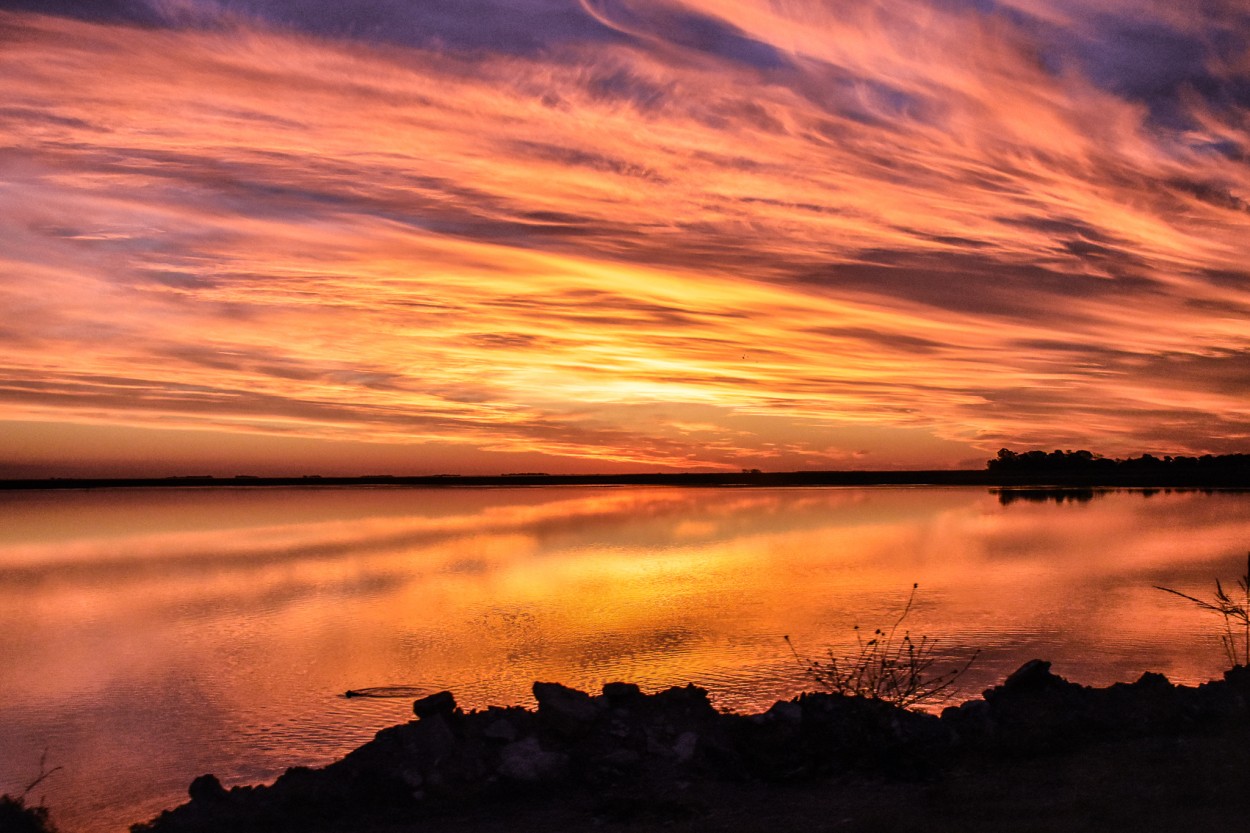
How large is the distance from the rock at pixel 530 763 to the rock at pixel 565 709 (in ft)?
1.34

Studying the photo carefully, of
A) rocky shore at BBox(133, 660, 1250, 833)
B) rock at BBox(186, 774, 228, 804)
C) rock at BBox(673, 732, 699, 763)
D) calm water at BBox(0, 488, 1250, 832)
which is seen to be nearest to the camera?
rocky shore at BBox(133, 660, 1250, 833)

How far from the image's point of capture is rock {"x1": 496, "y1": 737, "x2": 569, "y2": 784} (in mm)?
9422

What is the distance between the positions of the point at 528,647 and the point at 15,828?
924cm

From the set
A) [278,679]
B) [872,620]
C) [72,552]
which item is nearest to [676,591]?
[872,620]

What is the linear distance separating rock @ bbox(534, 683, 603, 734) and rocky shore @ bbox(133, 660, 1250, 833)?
2cm

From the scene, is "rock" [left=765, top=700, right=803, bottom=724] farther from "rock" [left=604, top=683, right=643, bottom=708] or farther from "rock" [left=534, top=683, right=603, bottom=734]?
"rock" [left=534, top=683, right=603, bottom=734]

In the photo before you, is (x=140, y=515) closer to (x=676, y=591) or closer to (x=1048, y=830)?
(x=676, y=591)

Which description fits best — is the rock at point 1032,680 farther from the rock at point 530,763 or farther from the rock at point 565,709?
the rock at point 530,763

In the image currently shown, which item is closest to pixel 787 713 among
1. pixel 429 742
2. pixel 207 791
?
pixel 429 742

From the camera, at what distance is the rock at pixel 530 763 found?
9.42 metres

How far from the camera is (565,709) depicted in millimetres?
10109

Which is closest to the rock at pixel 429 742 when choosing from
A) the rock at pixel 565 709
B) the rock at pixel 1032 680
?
the rock at pixel 565 709

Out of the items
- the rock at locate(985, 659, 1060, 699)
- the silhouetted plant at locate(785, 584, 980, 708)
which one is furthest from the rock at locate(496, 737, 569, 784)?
the rock at locate(985, 659, 1060, 699)

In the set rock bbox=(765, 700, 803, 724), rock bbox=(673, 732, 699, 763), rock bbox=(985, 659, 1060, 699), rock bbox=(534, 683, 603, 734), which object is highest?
rock bbox=(985, 659, 1060, 699)
